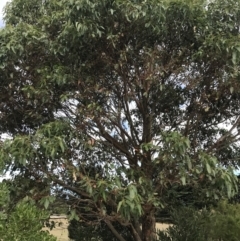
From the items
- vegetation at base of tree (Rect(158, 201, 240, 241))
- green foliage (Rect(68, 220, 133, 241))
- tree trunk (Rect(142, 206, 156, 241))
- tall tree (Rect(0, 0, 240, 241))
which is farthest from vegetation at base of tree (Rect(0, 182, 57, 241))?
green foliage (Rect(68, 220, 133, 241))

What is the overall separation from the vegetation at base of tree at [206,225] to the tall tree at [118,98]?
0.48m

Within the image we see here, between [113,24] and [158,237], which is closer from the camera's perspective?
[113,24]

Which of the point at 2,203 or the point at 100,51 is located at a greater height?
the point at 100,51

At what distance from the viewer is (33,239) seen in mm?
4406

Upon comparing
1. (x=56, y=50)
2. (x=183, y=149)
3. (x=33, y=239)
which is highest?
(x=56, y=50)

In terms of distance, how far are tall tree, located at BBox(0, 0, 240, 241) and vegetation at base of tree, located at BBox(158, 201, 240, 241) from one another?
485 mm

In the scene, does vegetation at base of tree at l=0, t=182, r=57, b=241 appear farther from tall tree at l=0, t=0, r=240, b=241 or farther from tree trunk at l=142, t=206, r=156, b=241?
tree trunk at l=142, t=206, r=156, b=241

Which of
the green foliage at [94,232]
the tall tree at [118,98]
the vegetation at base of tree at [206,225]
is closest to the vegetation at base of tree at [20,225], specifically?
the tall tree at [118,98]

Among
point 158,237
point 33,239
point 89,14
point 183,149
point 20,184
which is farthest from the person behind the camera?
point 158,237

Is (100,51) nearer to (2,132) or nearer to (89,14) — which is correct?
(89,14)

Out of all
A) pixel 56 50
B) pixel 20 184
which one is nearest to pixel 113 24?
pixel 56 50

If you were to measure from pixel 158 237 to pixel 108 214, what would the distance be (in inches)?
49.9

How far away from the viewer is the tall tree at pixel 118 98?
16.7ft

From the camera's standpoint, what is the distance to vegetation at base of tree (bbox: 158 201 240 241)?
658 centimetres
